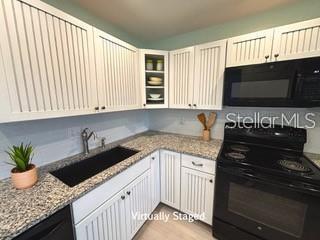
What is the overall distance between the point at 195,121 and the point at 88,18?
183 centimetres

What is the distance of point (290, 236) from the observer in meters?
1.16

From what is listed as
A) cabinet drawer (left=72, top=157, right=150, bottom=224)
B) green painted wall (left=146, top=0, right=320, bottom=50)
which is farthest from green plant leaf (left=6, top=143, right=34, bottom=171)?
green painted wall (left=146, top=0, right=320, bottom=50)

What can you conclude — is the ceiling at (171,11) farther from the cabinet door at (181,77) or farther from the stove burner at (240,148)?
the stove burner at (240,148)

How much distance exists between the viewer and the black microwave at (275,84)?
1.20 metres

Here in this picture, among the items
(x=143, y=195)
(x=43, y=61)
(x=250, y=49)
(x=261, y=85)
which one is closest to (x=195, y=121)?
(x=261, y=85)

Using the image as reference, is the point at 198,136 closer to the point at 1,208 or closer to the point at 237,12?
the point at 237,12

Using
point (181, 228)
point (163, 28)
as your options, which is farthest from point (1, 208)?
point (163, 28)

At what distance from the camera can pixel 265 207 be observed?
4.05ft

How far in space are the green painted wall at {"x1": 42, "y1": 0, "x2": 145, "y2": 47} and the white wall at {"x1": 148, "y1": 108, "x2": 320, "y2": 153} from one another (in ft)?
4.05

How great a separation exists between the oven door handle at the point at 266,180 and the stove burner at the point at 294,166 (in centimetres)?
13

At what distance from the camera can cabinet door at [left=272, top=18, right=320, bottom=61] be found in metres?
1.22

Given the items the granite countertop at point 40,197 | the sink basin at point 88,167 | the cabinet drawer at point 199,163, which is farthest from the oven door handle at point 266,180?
the sink basin at point 88,167

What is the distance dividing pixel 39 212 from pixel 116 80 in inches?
48.8

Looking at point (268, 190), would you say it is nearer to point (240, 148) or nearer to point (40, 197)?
point (240, 148)
